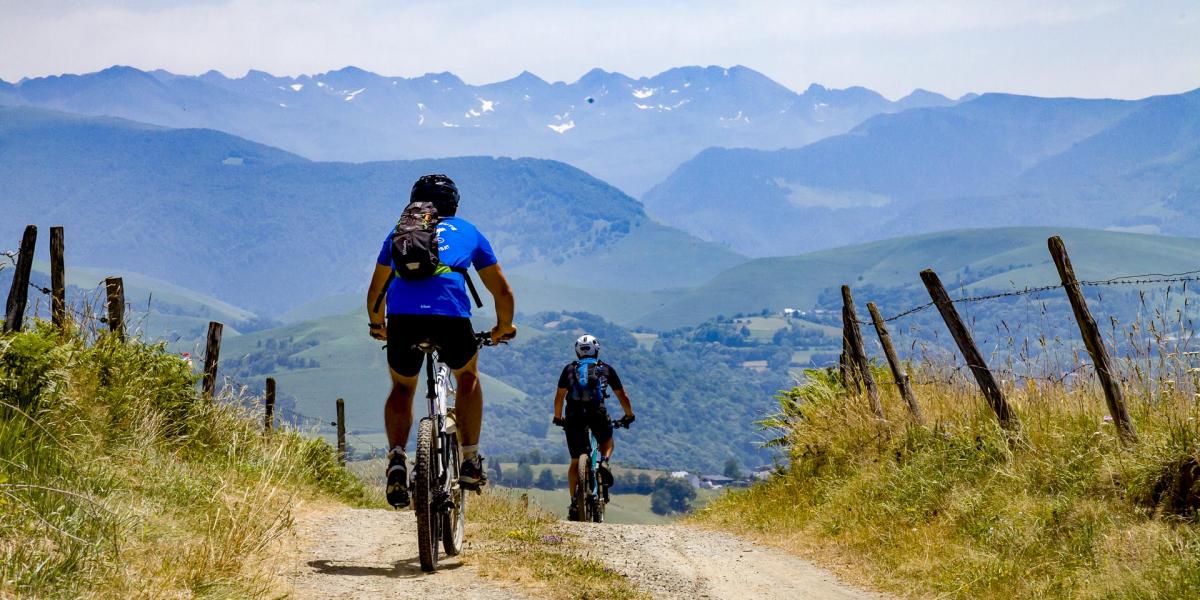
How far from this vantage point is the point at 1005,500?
8.52m

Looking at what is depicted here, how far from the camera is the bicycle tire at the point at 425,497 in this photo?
24.3ft

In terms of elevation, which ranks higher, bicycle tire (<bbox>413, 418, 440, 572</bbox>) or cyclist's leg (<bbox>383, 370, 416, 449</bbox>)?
cyclist's leg (<bbox>383, 370, 416, 449</bbox>)

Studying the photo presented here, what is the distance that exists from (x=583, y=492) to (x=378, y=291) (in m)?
6.64

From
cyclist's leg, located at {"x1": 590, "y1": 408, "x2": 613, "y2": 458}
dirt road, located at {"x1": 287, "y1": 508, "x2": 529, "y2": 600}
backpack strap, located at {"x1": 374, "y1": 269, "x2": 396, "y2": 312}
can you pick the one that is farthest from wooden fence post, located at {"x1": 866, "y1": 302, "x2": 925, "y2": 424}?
backpack strap, located at {"x1": 374, "y1": 269, "x2": 396, "y2": 312}

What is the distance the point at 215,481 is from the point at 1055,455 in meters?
6.23

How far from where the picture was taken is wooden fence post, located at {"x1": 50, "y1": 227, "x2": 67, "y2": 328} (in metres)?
11.1

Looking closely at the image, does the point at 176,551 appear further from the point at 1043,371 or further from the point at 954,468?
the point at 1043,371

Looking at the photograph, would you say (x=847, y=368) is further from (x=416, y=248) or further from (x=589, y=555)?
(x=416, y=248)

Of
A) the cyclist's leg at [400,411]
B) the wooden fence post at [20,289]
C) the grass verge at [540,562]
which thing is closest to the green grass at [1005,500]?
the grass verge at [540,562]

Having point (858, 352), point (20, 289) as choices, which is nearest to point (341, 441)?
point (20, 289)

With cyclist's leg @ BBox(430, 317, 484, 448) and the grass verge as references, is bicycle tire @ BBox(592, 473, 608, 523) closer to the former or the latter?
the grass verge

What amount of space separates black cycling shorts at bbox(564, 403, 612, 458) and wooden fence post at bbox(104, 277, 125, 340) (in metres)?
5.16

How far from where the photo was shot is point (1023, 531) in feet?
25.9

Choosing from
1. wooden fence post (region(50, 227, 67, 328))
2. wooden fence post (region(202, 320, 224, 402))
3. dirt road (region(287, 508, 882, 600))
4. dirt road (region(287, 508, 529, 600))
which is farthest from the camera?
wooden fence post (region(202, 320, 224, 402))
